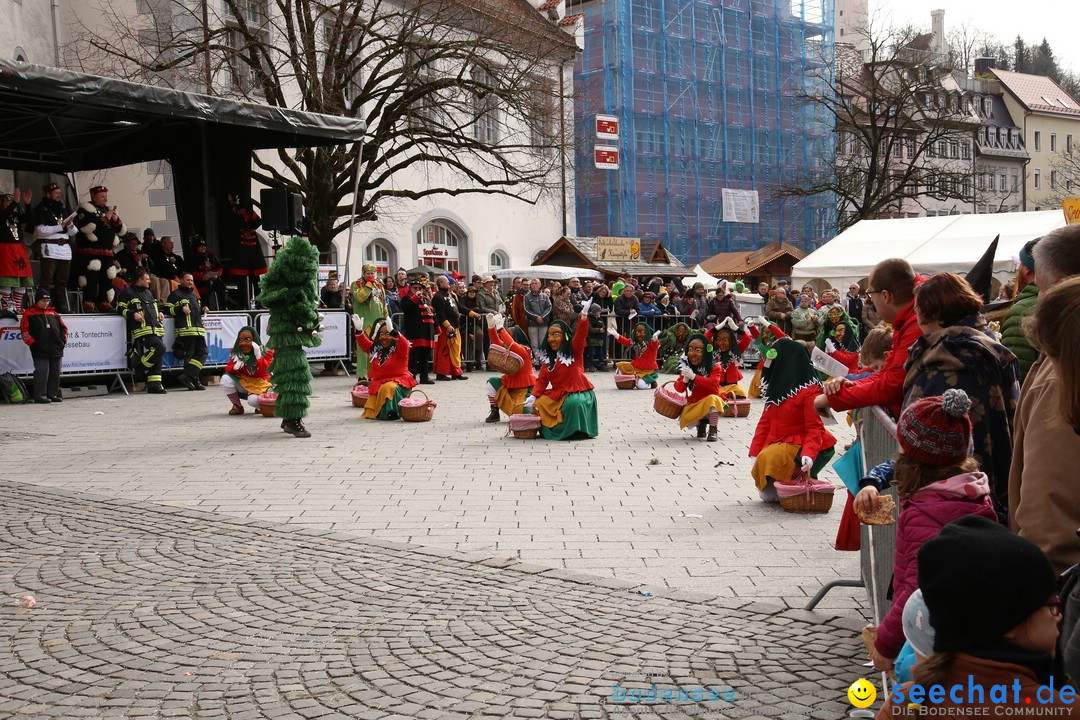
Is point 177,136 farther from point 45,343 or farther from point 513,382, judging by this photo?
point 513,382

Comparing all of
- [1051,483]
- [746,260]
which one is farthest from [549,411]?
[746,260]

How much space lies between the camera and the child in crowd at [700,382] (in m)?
12.6

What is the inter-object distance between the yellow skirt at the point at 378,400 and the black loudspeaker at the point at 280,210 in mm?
6295

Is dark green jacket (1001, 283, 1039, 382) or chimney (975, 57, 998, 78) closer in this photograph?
dark green jacket (1001, 283, 1039, 382)

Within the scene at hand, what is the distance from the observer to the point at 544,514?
8.38 m

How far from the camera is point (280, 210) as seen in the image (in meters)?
20.2

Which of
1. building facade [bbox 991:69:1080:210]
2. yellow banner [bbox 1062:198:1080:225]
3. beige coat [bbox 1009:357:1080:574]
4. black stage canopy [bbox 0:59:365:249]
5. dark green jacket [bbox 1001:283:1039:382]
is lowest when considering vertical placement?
beige coat [bbox 1009:357:1080:574]

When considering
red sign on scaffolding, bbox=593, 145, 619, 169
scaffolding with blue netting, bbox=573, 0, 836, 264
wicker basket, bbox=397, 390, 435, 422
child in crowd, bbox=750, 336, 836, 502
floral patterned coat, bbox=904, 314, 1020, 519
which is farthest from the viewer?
scaffolding with blue netting, bbox=573, 0, 836, 264

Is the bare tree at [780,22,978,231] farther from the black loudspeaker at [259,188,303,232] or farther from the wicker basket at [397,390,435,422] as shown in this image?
the wicker basket at [397,390,435,422]

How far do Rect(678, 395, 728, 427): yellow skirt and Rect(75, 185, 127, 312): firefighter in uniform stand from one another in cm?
1150

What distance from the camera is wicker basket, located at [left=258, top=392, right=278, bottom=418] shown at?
15.3 metres

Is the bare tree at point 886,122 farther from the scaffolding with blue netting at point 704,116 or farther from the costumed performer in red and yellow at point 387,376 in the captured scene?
the costumed performer in red and yellow at point 387,376

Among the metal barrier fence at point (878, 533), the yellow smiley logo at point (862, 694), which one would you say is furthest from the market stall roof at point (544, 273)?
the yellow smiley logo at point (862, 694)

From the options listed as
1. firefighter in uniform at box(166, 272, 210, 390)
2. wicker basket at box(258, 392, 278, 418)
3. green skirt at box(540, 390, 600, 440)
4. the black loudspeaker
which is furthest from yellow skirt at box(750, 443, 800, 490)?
the black loudspeaker
